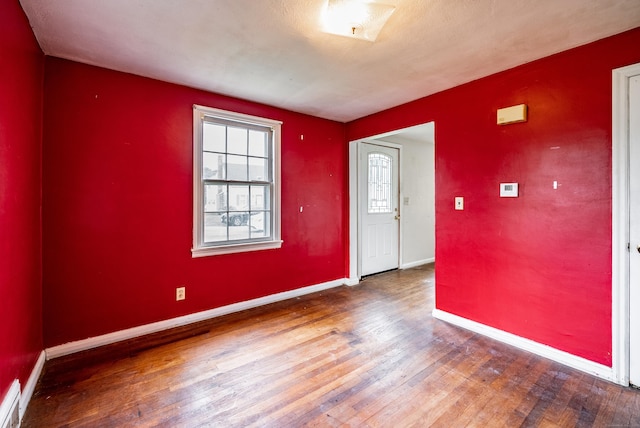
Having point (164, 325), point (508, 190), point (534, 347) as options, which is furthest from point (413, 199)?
point (164, 325)

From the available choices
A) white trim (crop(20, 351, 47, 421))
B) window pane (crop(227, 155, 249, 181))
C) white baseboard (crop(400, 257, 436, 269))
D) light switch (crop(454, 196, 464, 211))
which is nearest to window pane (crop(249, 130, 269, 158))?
window pane (crop(227, 155, 249, 181))

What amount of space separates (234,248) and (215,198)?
0.59 meters

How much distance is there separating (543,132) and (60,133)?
388cm

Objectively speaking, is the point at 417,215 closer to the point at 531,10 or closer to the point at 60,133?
Answer: the point at 531,10

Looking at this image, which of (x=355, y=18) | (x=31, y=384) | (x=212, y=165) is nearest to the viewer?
(x=355, y=18)

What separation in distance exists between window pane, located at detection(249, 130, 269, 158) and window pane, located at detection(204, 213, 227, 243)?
0.85 metres

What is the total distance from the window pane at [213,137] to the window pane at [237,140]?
67mm

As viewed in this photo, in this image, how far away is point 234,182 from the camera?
3248 millimetres

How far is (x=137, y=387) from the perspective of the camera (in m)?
1.97

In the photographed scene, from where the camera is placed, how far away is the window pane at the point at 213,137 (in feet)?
10.1

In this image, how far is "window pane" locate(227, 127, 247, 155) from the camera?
3242mm

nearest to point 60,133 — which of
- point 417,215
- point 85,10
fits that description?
point 85,10

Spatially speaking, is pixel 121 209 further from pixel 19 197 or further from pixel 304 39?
pixel 304 39

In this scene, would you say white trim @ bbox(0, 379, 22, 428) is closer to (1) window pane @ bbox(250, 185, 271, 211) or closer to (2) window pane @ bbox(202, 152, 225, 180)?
(2) window pane @ bbox(202, 152, 225, 180)
